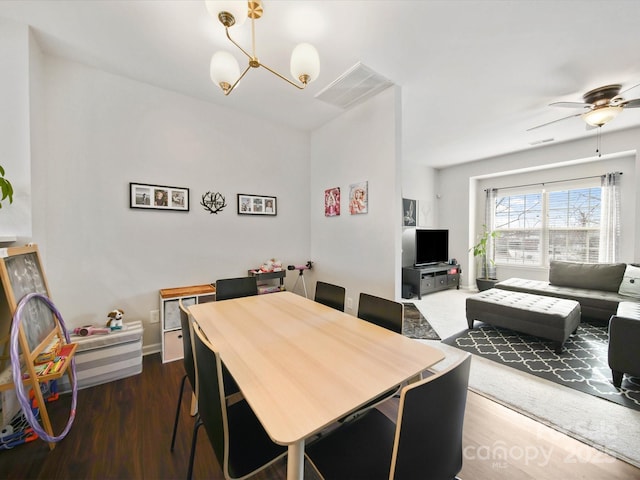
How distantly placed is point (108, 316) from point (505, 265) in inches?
263

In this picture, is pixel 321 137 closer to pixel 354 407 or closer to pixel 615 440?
pixel 354 407

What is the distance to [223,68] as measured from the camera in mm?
1635

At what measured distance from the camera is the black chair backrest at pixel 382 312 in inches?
61.8

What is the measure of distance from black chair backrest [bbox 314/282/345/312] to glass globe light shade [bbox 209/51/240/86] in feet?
5.49

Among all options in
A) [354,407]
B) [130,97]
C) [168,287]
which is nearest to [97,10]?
[130,97]

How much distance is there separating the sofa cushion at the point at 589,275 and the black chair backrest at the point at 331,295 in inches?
167

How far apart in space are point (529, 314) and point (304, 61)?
3.33m

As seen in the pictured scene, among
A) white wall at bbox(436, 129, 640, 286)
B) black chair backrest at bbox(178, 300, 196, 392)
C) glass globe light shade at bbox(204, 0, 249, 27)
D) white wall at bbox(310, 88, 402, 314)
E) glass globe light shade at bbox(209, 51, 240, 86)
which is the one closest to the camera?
glass globe light shade at bbox(204, 0, 249, 27)

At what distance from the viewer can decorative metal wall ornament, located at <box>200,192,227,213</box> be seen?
3002 millimetres

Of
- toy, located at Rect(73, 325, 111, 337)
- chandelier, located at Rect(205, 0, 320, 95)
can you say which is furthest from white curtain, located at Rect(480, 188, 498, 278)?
toy, located at Rect(73, 325, 111, 337)

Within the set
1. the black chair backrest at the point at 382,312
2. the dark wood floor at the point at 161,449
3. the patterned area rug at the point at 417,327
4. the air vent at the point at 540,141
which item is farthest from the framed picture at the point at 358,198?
the air vent at the point at 540,141

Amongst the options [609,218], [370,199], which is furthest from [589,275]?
[370,199]

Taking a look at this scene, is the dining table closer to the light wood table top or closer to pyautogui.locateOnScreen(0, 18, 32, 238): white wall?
the light wood table top

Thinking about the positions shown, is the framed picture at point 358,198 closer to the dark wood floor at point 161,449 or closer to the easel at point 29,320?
the dark wood floor at point 161,449
